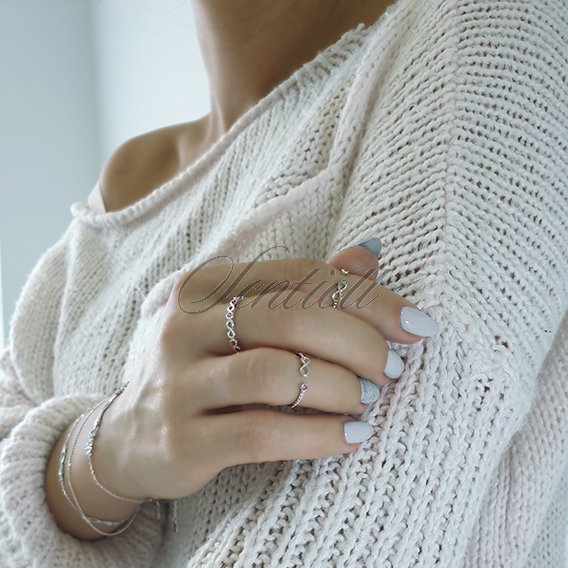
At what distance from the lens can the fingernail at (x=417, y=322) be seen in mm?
420

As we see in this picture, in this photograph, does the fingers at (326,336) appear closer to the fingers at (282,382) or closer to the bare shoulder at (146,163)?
the fingers at (282,382)

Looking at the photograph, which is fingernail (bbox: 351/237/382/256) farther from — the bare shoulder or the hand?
the bare shoulder

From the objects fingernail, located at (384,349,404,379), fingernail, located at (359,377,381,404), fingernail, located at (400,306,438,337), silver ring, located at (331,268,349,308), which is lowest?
fingernail, located at (359,377,381,404)

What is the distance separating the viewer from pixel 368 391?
0.43 meters

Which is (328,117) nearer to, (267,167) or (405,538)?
(267,167)

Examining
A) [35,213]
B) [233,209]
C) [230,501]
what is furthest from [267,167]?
[35,213]

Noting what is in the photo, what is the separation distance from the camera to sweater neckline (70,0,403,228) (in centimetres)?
Answer: 66

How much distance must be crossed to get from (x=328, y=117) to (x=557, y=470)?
1.17ft

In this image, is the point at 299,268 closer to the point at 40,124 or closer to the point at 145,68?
the point at 145,68

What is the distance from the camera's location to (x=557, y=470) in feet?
1.70

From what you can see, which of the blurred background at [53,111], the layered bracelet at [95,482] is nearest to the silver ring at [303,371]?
the layered bracelet at [95,482]

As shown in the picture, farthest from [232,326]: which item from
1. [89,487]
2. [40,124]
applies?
[40,124]

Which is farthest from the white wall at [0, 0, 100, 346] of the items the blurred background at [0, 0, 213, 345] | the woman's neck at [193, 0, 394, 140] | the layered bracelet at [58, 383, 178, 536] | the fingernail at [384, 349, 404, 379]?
the fingernail at [384, 349, 404, 379]

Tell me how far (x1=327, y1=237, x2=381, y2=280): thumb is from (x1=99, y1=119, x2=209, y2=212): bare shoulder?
1.84 feet
